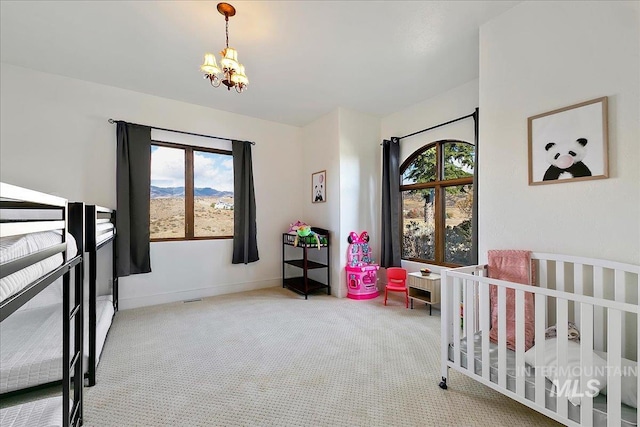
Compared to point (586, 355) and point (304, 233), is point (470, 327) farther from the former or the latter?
point (304, 233)

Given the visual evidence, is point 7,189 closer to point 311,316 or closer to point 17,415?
point 17,415

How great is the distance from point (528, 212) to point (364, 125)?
2.57 m

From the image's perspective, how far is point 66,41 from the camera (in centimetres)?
237

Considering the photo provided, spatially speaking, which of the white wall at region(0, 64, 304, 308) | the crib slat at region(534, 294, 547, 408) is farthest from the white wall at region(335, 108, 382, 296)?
the crib slat at region(534, 294, 547, 408)

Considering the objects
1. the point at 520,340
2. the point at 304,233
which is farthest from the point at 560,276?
the point at 304,233

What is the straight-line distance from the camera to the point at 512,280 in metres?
1.90

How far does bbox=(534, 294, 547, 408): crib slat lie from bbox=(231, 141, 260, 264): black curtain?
3.29 metres

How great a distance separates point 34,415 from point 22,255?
94 centimetres

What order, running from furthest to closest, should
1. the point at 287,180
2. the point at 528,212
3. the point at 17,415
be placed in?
the point at 287,180, the point at 528,212, the point at 17,415

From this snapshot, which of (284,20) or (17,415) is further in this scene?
(284,20)

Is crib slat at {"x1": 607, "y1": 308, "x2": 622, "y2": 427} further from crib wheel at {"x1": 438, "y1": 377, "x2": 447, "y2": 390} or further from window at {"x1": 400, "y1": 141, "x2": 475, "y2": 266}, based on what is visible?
window at {"x1": 400, "y1": 141, "x2": 475, "y2": 266}

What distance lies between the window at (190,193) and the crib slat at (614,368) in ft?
12.4

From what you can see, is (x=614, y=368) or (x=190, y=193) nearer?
(x=614, y=368)

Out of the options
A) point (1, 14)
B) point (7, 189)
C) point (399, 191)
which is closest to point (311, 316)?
point (399, 191)
